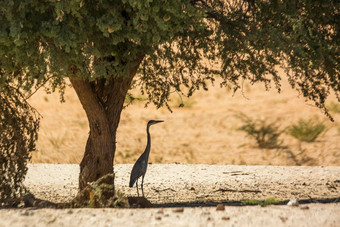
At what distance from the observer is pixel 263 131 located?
24.0 meters

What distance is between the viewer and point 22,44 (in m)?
9.07

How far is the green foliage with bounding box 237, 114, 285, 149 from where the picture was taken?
2295cm

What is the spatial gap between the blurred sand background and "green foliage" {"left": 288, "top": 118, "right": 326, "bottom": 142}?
228 millimetres

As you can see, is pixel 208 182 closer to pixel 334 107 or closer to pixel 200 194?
pixel 200 194

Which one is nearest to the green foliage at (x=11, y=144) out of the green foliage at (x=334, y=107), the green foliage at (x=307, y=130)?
the green foliage at (x=307, y=130)

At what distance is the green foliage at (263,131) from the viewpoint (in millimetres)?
22953

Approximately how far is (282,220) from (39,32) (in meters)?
4.35

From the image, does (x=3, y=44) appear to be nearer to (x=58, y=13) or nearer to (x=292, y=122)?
(x=58, y=13)

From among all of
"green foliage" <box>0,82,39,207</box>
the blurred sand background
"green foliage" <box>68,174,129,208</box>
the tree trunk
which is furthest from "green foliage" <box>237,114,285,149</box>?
"green foliage" <box>68,174,129,208</box>

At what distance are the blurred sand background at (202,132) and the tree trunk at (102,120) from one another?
810 centimetres

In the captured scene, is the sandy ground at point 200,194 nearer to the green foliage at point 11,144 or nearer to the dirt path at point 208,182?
the dirt path at point 208,182

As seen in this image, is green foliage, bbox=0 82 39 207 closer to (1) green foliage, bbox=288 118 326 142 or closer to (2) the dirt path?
(2) the dirt path

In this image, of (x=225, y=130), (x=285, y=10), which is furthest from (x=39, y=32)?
(x=225, y=130)

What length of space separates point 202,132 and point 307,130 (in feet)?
13.6
